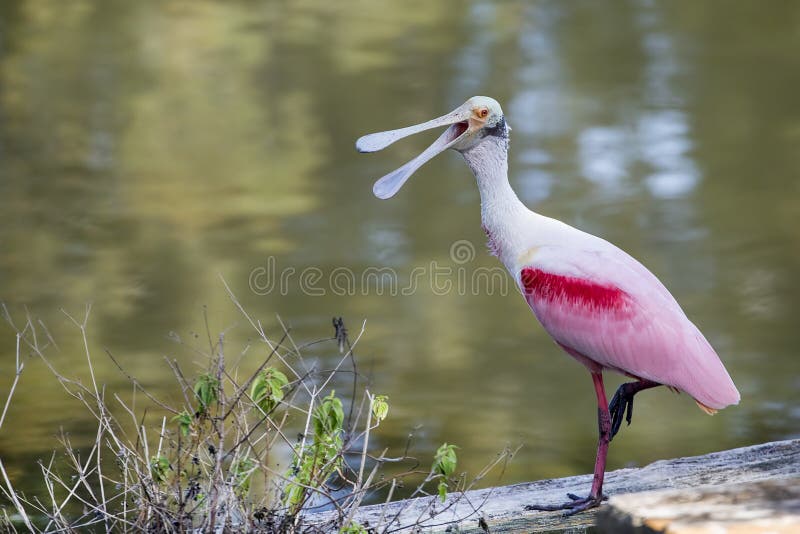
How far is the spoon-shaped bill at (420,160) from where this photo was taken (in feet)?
15.5

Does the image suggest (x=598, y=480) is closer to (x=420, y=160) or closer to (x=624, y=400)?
(x=624, y=400)

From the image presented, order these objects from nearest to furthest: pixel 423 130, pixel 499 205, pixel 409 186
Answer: pixel 499 205 < pixel 423 130 < pixel 409 186

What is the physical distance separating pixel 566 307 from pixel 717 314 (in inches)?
164

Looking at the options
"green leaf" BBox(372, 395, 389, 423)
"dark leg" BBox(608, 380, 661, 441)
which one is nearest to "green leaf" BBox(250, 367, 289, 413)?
"green leaf" BBox(372, 395, 389, 423)

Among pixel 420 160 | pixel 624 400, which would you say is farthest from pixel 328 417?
pixel 420 160

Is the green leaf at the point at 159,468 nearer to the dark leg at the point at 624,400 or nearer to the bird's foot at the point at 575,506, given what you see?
the bird's foot at the point at 575,506

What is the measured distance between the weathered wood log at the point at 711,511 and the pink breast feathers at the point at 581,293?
161 centimetres

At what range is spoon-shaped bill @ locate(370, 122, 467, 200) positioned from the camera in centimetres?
472

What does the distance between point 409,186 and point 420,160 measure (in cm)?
644

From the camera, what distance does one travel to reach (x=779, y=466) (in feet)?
15.0

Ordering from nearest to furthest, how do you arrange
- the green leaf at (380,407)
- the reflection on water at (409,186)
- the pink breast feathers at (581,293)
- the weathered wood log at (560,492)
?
the green leaf at (380,407) → the weathered wood log at (560,492) → the pink breast feathers at (581,293) → the reflection on water at (409,186)

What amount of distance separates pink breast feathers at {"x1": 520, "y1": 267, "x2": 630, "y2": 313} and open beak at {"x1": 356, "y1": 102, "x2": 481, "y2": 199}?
1.89 feet

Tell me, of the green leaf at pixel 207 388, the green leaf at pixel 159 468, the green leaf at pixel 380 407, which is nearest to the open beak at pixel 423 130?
the green leaf at pixel 380 407

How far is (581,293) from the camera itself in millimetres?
4461
